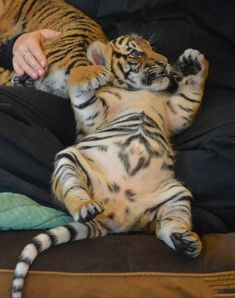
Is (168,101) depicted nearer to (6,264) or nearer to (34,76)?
(34,76)

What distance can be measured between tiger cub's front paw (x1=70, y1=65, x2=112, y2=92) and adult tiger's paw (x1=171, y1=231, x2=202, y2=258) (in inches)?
17.4

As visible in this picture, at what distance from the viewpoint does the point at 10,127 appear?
1194 mm

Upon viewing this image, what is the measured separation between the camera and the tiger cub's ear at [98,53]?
4.66ft

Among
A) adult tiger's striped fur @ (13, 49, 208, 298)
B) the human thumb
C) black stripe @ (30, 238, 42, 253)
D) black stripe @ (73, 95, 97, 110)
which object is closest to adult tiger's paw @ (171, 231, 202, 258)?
adult tiger's striped fur @ (13, 49, 208, 298)

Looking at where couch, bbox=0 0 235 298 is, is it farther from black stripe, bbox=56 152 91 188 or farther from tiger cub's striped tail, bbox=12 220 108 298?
black stripe, bbox=56 152 91 188

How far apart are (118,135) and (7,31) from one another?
0.84 m

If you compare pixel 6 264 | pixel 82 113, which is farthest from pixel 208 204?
pixel 6 264

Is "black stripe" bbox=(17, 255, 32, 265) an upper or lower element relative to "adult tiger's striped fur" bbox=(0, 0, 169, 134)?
lower

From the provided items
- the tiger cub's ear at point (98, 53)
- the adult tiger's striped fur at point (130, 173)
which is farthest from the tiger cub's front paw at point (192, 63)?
the tiger cub's ear at point (98, 53)

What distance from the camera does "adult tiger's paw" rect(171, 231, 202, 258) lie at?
1.05m

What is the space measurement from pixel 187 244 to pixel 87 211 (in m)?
0.22

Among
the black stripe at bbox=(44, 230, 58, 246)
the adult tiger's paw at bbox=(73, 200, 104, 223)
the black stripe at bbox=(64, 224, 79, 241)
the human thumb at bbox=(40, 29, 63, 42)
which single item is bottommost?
the black stripe at bbox=(64, 224, 79, 241)

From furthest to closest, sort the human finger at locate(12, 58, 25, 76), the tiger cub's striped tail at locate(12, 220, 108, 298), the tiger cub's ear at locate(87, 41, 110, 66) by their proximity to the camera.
Answer: the human finger at locate(12, 58, 25, 76), the tiger cub's ear at locate(87, 41, 110, 66), the tiger cub's striped tail at locate(12, 220, 108, 298)

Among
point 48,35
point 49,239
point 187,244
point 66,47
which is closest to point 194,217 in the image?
point 187,244
